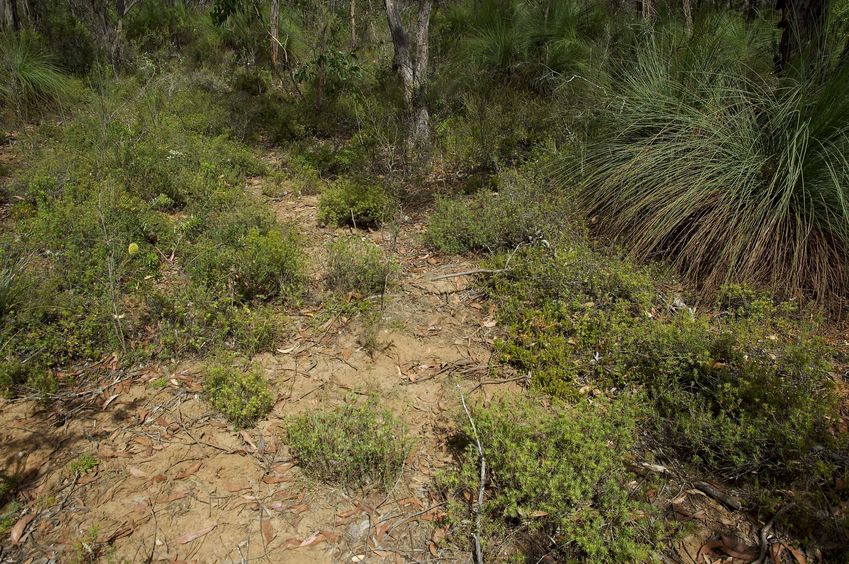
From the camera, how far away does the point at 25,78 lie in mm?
7395

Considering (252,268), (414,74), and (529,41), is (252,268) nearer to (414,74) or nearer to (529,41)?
(414,74)

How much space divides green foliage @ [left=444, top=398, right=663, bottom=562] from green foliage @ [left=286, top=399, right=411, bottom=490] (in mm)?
351

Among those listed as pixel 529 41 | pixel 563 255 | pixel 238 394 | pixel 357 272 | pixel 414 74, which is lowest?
pixel 238 394

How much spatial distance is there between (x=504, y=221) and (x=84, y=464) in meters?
3.33

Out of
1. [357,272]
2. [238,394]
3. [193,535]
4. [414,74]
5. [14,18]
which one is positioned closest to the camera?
[193,535]

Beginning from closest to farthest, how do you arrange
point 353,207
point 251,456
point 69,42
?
point 251,456 → point 353,207 → point 69,42

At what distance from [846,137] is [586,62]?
11.7 feet

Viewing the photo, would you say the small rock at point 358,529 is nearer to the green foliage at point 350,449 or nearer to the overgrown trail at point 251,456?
the overgrown trail at point 251,456

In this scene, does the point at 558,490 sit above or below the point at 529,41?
below

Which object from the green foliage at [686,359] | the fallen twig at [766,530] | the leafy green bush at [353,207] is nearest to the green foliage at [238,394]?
the green foliage at [686,359]

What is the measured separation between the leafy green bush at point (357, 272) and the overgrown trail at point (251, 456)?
229 millimetres

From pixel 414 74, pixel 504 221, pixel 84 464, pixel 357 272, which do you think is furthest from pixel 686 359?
pixel 414 74

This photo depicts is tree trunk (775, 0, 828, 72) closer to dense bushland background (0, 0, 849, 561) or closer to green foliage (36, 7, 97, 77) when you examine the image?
dense bushland background (0, 0, 849, 561)

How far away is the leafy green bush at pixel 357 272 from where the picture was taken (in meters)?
4.03
